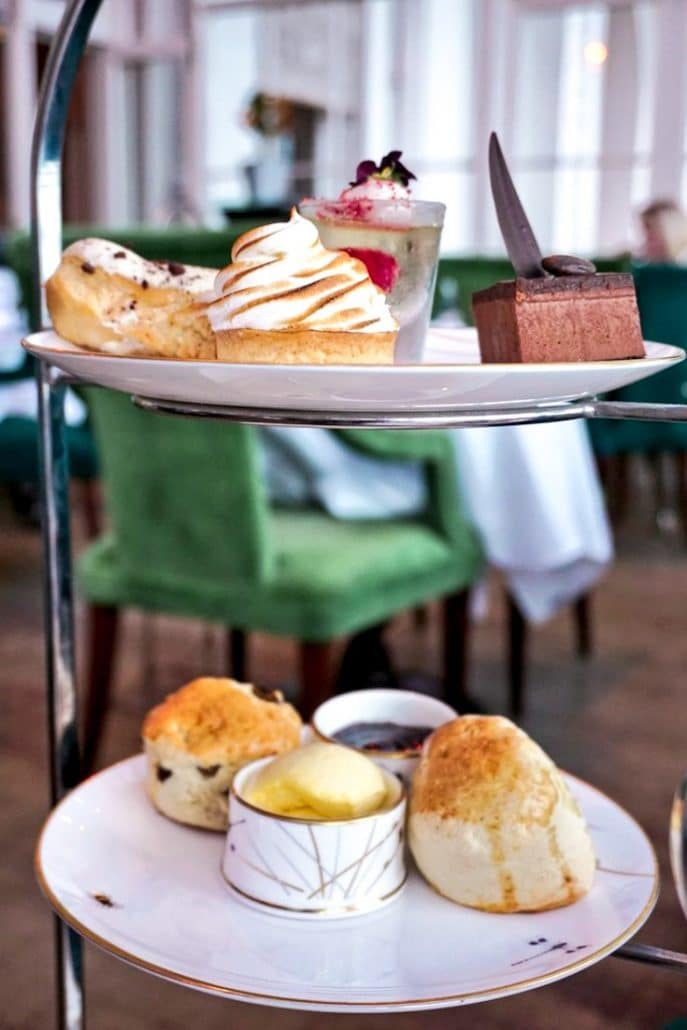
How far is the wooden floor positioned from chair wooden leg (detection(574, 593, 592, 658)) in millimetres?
29

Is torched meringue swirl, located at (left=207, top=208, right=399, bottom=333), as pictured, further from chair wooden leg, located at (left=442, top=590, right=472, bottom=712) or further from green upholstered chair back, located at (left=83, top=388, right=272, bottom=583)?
chair wooden leg, located at (left=442, top=590, right=472, bottom=712)

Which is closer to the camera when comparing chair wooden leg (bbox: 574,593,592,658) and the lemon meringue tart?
the lemon meringue tart

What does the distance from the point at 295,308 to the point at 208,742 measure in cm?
32

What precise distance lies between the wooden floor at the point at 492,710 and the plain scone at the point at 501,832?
805 millimetres

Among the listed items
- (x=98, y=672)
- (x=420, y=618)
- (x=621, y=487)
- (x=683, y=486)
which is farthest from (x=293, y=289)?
(x=621, y=487)

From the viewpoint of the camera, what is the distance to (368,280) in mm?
590

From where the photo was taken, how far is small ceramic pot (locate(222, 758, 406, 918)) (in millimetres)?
648

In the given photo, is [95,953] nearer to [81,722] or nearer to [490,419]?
[81,722]

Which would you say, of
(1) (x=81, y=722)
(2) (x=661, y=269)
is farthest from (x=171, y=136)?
(1) (x=81, y=722)

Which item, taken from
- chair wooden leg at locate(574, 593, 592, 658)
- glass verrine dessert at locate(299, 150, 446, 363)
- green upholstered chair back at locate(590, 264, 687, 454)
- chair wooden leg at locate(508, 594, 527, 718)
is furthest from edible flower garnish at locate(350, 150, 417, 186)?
green upholstered chair back at locate(590, 264, 687, 454)

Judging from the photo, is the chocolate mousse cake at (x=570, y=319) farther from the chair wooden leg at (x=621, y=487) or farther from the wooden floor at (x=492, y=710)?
the chair wooden leg at (x=621, y=487)

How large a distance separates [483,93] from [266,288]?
23.1 ft

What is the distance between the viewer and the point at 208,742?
2.50ft

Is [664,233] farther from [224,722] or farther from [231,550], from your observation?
[224,722]
